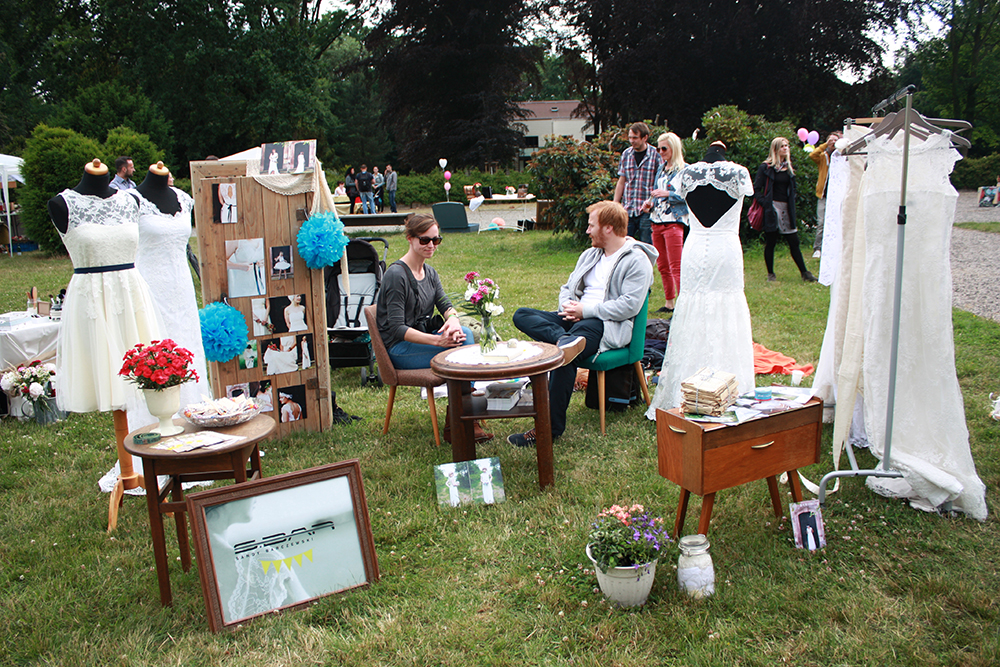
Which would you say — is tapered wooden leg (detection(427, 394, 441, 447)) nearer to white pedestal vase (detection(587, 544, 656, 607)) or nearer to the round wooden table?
the round wooden table

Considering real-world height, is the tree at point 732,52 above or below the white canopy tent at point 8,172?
above

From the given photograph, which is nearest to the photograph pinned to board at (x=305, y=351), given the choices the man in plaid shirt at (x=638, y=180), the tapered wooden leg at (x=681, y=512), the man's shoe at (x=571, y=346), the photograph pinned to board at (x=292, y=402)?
the photograph pinned to board at (x=292, y=402)

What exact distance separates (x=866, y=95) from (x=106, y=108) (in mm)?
22626

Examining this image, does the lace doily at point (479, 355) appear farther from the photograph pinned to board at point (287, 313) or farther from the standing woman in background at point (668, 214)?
the standing woman in background at point (668, 214)

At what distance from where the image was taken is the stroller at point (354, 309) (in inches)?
250

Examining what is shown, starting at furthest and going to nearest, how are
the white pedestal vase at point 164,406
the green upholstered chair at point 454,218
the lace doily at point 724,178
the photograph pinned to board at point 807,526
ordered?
the green upholstered chair at point 454,218 < the lace doily at point 724,178 < the photograph pinned to board at point 807,526 < the white pedestal vase at point 164,406

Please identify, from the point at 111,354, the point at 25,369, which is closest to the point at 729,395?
the point at 111,354

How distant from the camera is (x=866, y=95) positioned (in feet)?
67.9

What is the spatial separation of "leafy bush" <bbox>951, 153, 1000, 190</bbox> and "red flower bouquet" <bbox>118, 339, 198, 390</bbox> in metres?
32.8

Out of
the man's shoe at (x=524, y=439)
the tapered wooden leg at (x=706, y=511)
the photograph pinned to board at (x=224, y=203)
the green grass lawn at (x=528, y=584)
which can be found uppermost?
the photograph pinned to board at (x=224, y=203)

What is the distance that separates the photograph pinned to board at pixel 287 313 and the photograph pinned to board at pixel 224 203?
1.96ft

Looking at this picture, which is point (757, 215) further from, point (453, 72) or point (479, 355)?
point (453, 72)

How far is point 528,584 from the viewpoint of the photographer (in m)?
3.03

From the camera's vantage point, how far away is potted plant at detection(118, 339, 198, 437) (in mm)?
2889
